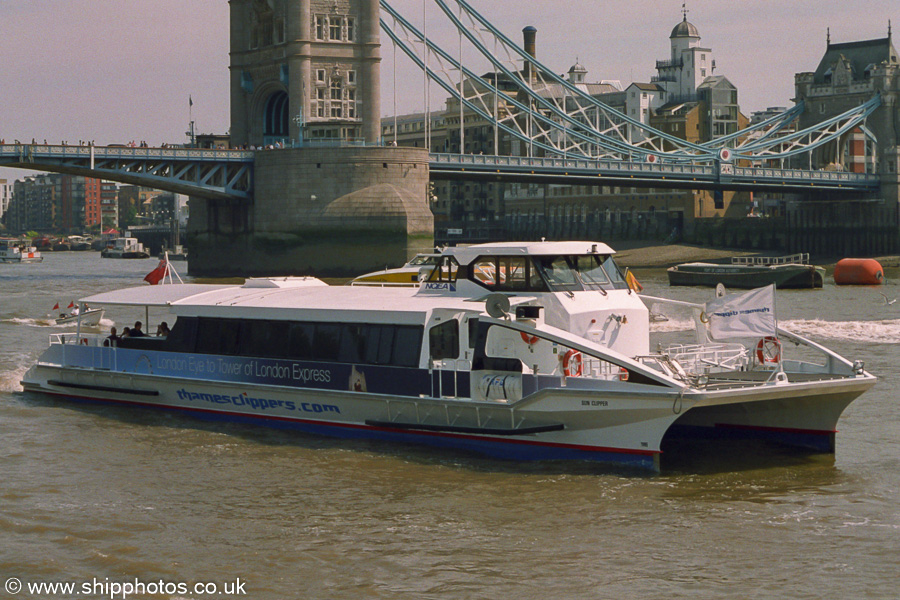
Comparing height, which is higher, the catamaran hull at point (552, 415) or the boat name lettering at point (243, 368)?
the boat name lettering at point (243, 368)

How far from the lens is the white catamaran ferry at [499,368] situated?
14148mm

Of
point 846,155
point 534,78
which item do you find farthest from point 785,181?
point 534,78

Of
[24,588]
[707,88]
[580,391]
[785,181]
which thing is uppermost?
[707,88]

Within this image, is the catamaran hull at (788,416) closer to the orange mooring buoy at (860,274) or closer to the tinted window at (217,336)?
the tinted window at (217,336)

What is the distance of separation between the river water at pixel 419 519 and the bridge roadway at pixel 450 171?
43424 mm

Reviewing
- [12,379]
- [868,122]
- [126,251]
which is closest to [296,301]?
[12,379]

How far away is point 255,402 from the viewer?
672 inches

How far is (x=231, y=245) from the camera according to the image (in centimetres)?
6719

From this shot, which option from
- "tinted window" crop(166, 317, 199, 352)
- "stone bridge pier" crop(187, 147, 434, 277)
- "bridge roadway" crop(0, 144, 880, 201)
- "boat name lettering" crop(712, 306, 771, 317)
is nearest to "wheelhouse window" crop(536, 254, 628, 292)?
"boat name lettering" crop(712, 306, 771, 317)

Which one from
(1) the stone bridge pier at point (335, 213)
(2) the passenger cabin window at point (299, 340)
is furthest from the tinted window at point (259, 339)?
(1) the stone bridge pier at point (335, 213)

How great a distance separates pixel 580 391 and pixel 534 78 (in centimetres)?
11190

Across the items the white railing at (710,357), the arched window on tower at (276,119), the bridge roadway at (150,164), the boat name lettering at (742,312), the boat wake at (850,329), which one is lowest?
the boat wake at (850,329)

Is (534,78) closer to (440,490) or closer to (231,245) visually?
(231,245)

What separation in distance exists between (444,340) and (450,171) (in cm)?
5494
